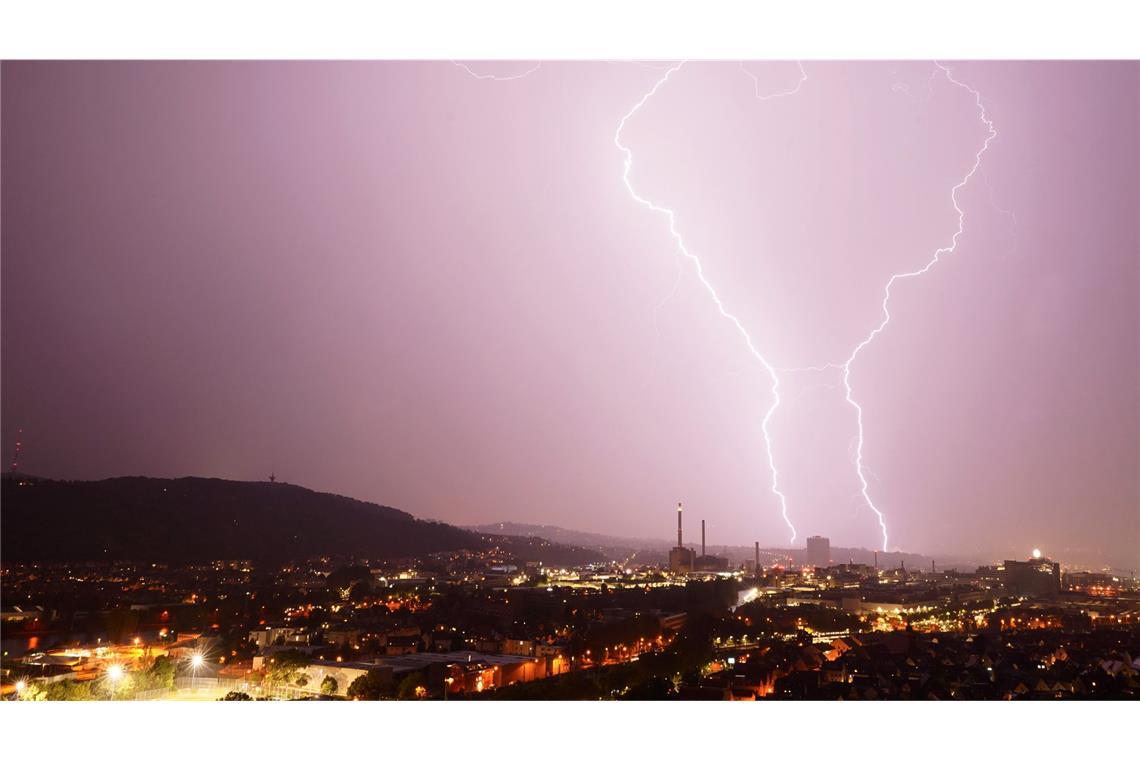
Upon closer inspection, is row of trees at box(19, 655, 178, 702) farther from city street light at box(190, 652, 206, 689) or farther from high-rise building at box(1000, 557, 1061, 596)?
high-rise building at box(1000, 557, 1061, 596)

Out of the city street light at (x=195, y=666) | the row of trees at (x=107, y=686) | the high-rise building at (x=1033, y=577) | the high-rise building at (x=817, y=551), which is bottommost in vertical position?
the high-rise building at (x=817, y=551)

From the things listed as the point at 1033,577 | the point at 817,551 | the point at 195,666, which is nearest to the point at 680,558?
the point at 1033,577

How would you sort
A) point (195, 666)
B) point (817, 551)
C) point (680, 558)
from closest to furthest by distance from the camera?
point (195, 666), point (680, 558), point (817, 551)

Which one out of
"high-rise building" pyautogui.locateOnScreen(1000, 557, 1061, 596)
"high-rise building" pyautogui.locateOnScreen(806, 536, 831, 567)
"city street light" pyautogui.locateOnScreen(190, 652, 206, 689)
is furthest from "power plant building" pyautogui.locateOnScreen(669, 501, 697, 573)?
"city street light" pyautogui.locateOnScreen(190, 652, 206, 689)

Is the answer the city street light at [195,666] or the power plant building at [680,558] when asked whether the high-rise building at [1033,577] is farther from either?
the city street light at [195,666]

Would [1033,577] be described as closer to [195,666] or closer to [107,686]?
[195,666]

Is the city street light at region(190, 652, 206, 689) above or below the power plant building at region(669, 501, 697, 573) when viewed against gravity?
above

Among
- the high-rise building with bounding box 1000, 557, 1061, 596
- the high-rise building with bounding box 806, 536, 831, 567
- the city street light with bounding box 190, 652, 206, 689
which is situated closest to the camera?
the city street light with bounding box 190, 652, 206, 689

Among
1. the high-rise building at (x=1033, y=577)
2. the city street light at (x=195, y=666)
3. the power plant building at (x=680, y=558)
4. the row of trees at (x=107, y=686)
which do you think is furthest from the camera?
the power plant building at (x=680, y=558)

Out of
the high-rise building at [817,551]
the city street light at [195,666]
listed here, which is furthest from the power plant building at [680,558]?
the city street light at [195,666]

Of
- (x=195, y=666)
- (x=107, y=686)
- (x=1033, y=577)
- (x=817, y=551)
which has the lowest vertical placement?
(x=817, y=551)

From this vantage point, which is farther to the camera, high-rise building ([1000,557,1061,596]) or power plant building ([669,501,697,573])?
power plant building ([669,501,697,573])
